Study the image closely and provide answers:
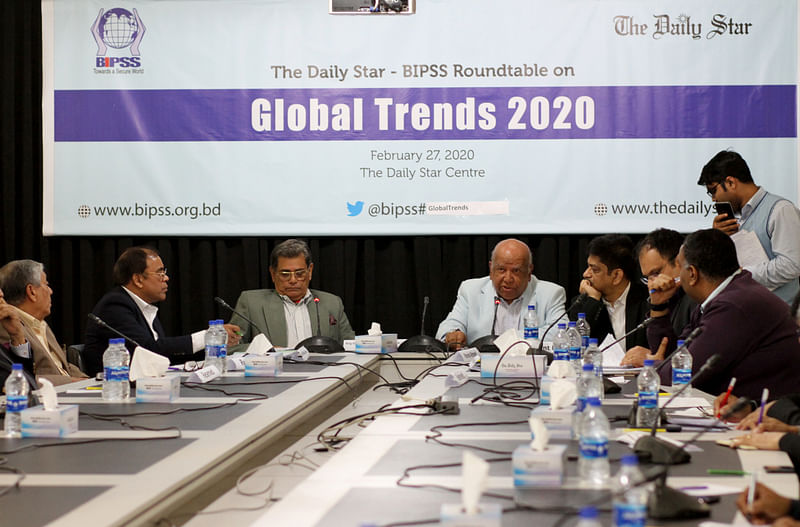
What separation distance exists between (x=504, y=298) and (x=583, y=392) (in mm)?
2517

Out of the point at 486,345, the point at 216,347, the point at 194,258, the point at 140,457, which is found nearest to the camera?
the point at 140,457

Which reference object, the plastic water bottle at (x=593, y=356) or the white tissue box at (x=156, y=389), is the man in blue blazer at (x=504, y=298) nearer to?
the plastic water bottle at (x=593, y=356)

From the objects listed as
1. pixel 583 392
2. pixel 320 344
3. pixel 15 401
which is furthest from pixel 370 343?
pixel 15 401

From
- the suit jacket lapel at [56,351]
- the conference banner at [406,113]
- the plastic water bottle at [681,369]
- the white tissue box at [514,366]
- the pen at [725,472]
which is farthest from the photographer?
the conference banner at [406,113]

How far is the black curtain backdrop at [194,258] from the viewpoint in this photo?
5.29 m

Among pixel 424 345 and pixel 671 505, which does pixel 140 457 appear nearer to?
pixel 671 505

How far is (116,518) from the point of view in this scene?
1.37 meters

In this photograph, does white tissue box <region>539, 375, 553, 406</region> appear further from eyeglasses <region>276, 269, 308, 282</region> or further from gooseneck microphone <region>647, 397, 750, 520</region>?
eyeglasses <region>276, 269, 308, 282</region>

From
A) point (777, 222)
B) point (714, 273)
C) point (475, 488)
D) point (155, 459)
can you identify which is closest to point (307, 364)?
point (714, 273)

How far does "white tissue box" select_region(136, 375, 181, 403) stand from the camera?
2596 mm

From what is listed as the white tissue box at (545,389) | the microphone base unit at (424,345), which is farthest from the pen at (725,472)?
the microphone base unit at (424,345)

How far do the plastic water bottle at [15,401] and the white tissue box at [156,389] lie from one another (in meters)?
0.48

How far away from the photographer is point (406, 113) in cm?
518

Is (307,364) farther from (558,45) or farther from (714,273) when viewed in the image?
Answer: (558,45)
